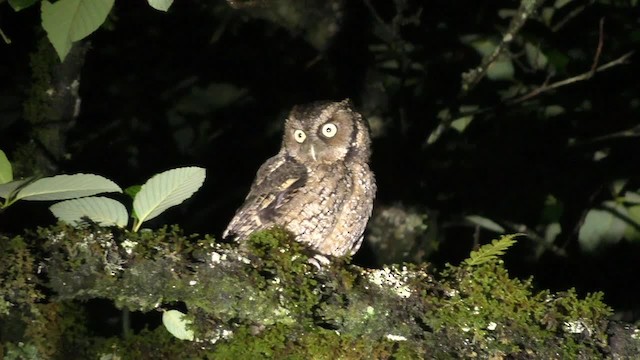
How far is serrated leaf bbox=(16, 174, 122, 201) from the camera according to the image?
4.24 feet

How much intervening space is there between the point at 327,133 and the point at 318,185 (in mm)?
259

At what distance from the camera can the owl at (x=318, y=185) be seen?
2.98 meters

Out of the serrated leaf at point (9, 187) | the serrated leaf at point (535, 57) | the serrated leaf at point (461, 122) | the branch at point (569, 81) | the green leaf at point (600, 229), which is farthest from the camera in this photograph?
the serrated leaf at point (535, 57)

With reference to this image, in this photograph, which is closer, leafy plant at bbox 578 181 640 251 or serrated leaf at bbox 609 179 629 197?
leafy plant at bbox 578 181 640 251

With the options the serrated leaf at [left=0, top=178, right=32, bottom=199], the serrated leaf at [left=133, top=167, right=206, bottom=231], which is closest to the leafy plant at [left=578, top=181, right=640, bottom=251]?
the serrated leaf at [left=133, top=167, right=206, bottom=231]

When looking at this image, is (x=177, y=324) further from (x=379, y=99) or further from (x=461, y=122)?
(x=379, y=99)

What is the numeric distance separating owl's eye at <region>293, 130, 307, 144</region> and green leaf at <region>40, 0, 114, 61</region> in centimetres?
189

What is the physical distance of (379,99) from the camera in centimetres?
360

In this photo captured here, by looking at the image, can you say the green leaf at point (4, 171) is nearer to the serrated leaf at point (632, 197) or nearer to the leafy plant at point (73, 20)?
the leafy plant at point (73, 20)

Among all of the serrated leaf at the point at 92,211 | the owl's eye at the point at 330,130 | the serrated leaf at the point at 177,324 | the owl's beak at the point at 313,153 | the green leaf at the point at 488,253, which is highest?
the serrated leaf at the point at 92,211

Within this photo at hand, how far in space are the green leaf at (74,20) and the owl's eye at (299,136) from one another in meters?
1.89

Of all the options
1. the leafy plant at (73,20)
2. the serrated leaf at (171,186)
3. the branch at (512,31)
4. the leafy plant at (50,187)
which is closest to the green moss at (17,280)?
the leafy plant at (50,187)

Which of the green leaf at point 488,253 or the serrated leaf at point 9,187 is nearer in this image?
the serrated leaf at point 9,187

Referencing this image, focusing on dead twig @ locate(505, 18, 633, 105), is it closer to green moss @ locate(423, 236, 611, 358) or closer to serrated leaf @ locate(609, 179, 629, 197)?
serrated leaf @ locate(609, 179, 629, 197)
